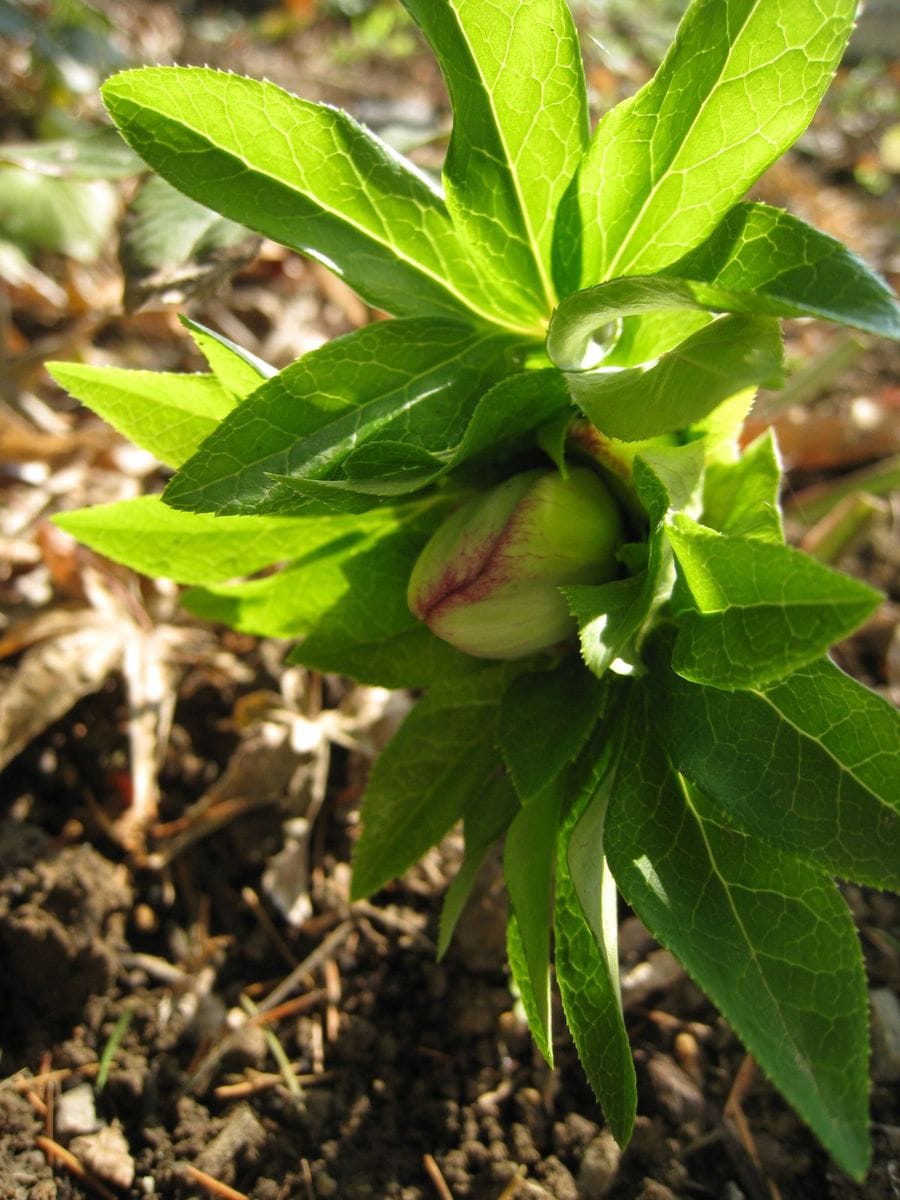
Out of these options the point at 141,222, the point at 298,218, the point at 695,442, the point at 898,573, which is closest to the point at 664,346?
the point at 695,442

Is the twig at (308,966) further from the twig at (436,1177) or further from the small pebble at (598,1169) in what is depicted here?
the small pebble at (598,1169)

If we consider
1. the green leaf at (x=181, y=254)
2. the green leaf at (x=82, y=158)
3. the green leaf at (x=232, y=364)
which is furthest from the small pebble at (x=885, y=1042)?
the green leaf at (x=82, y=158)

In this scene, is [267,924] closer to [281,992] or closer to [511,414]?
[281,992]

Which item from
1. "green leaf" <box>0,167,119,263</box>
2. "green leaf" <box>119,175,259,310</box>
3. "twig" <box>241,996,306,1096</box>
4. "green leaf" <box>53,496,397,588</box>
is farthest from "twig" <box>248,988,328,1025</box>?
"green leaf" <box>0,167,119,263</box>

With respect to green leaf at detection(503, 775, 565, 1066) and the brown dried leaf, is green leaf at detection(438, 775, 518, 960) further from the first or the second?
the brown dried leaf

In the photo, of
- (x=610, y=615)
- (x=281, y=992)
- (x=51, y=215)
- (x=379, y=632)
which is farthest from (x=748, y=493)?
(x=51, y=215)

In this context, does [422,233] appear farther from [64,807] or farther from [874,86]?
[874,86]

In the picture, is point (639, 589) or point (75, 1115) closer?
point (639, 589)
